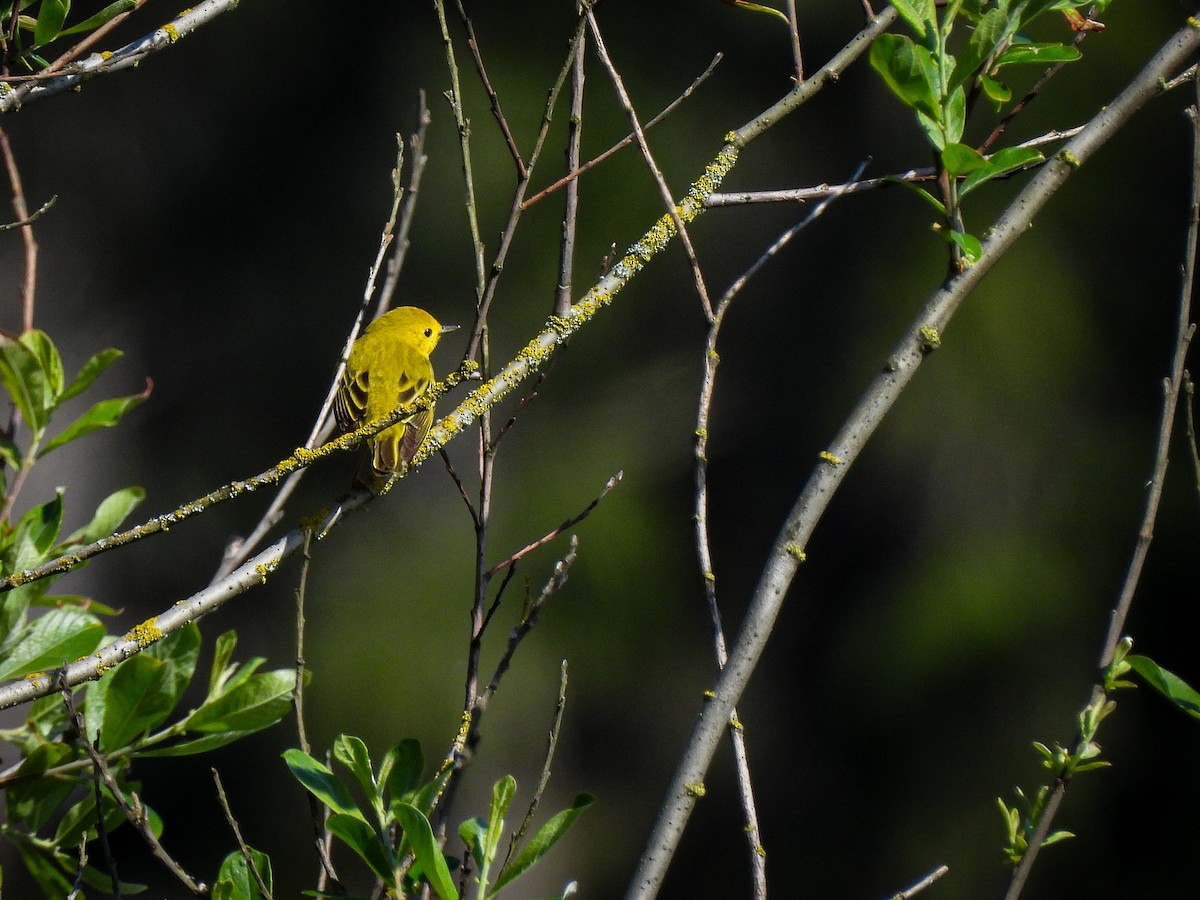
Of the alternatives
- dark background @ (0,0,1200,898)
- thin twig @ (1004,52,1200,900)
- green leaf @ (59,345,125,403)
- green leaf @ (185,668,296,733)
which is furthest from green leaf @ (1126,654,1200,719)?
dark background @ (0,0,1200,898)

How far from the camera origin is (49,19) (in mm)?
1539

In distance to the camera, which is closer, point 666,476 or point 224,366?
point 666,476

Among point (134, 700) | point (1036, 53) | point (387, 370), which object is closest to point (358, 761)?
point (134, 700)

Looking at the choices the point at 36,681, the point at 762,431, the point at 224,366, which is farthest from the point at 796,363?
the point at 36,681

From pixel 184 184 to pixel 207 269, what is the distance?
1.90 ft

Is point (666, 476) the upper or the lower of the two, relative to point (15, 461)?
lower

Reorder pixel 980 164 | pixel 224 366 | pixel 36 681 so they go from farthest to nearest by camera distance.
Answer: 1. pixel 224 366
2. pixel 36 681
3. pixel 980 164

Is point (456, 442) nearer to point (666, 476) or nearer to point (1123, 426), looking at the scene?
point (666, 476)

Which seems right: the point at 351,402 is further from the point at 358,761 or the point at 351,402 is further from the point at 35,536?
the point at 358,761

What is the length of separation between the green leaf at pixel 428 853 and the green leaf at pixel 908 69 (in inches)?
38.7

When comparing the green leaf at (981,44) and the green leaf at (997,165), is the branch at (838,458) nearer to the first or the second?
the green leaf at (997,165)

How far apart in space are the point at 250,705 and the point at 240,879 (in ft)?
1.13

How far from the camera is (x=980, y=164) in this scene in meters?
1.30

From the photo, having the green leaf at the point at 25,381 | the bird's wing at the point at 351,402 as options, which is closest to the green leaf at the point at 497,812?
the green leaf at the point at 25,381
